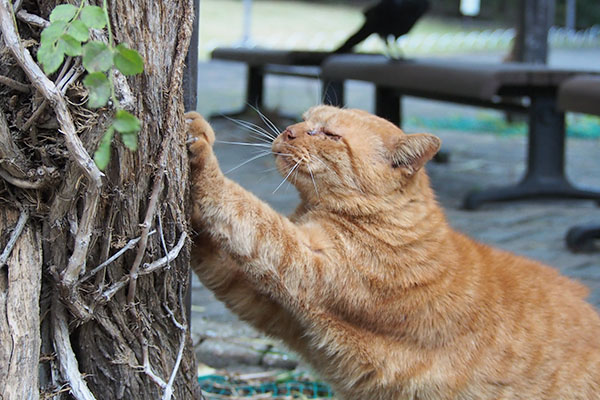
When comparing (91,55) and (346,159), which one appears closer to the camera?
(91,55)

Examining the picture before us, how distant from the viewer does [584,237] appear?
179 inches

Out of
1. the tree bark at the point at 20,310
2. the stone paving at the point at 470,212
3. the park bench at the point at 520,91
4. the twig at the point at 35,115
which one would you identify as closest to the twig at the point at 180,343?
the tree bark at the point at 20,310

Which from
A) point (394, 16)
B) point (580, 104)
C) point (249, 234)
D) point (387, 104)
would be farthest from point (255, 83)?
point (249, 234)

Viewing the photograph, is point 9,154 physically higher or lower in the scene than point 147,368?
higher

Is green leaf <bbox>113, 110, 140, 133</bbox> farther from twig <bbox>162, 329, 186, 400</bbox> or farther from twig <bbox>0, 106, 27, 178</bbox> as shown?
twig <bbox>162, 329, 186, 400</bbox>

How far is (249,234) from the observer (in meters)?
2.05

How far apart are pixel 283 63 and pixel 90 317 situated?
21.2ft

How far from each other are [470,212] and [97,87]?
461 cm

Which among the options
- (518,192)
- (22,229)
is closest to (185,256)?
(22,229)

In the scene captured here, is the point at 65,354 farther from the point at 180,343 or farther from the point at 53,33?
the point at 53,33

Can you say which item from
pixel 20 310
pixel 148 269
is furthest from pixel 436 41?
pixel 20 310

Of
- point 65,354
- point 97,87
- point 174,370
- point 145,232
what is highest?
point 97,87

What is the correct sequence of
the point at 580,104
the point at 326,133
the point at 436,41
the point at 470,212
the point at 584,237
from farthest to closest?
1. the point at 436,41
2. the point at 470,212
3. the point at 584,237
4. the point at 580,104
5. the point at 326,133

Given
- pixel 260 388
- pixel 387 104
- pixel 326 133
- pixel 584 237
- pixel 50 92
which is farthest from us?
pixel 387 104
